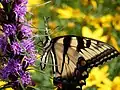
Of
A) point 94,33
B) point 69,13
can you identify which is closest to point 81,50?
point 94,33

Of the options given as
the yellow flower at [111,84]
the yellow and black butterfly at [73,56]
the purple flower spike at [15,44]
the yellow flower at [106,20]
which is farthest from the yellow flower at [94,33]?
the purple flower spike at [15,44]

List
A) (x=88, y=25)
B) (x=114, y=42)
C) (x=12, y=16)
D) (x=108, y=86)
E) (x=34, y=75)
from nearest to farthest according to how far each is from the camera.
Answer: (x=12, y=16)
(x=108, y=86)
(x=34, y=75)
(x=114, y=42)
(x=88, y=25)

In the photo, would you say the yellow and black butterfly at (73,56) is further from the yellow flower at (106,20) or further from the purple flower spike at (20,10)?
the yellow flower at (106,20)

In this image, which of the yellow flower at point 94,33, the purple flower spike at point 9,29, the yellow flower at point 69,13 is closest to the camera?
the purple flower spike at point 9,29

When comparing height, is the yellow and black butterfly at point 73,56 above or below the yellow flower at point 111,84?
above

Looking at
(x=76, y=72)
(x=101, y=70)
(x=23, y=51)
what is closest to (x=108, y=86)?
(x=101, y=70)

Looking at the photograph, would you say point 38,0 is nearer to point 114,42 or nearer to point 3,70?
point 114,42

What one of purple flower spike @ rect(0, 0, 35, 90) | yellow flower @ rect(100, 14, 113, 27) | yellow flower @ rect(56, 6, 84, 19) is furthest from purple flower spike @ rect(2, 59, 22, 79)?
yellow flower @ rect(56, 6, 84, 19)

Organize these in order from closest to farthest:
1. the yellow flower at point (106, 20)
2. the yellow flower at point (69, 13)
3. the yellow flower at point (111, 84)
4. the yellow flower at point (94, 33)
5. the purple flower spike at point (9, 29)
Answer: the purple flower spike at point (9, 29) → the yellow flower at point (111, 84) → the yellow flower at point (94, 33) → the yellow flower at point (106, 20) → the yellow flower at point (69, 13)
